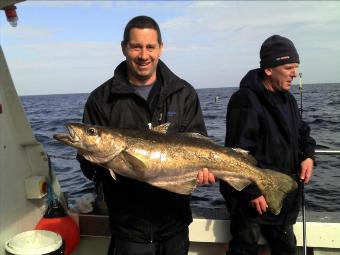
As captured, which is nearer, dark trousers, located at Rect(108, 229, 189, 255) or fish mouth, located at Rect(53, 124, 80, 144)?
fish mouth, located at Rect(53, 124, 80, 144)

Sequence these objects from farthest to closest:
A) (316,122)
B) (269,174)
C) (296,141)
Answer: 1. (316,122)
2. (296,141)
3. (269,174)

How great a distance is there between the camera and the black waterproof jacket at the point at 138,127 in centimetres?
377

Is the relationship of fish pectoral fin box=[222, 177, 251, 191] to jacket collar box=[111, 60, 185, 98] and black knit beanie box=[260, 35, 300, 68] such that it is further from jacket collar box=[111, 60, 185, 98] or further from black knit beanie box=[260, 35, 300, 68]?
black knit beanie box=[260, 35, 300, 68]

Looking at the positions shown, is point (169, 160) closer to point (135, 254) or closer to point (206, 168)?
point (206, 168)

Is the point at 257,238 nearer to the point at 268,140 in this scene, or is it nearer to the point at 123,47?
the point at 268,140

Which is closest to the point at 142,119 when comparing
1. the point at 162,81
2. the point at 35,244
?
the point at 162,81

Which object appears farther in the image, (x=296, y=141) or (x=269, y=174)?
(x=296, y=141)

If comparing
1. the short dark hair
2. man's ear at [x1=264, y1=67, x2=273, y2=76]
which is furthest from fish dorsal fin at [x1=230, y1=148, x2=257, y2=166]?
the short dark hair

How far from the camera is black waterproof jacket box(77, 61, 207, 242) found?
12.4 ft

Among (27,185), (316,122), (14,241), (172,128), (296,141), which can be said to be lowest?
(316,122)

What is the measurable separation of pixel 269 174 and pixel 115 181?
54.7 inches

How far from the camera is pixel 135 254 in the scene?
3771 mm

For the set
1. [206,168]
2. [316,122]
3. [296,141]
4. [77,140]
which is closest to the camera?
[77,140]

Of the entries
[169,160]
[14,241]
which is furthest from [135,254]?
[14,241]
